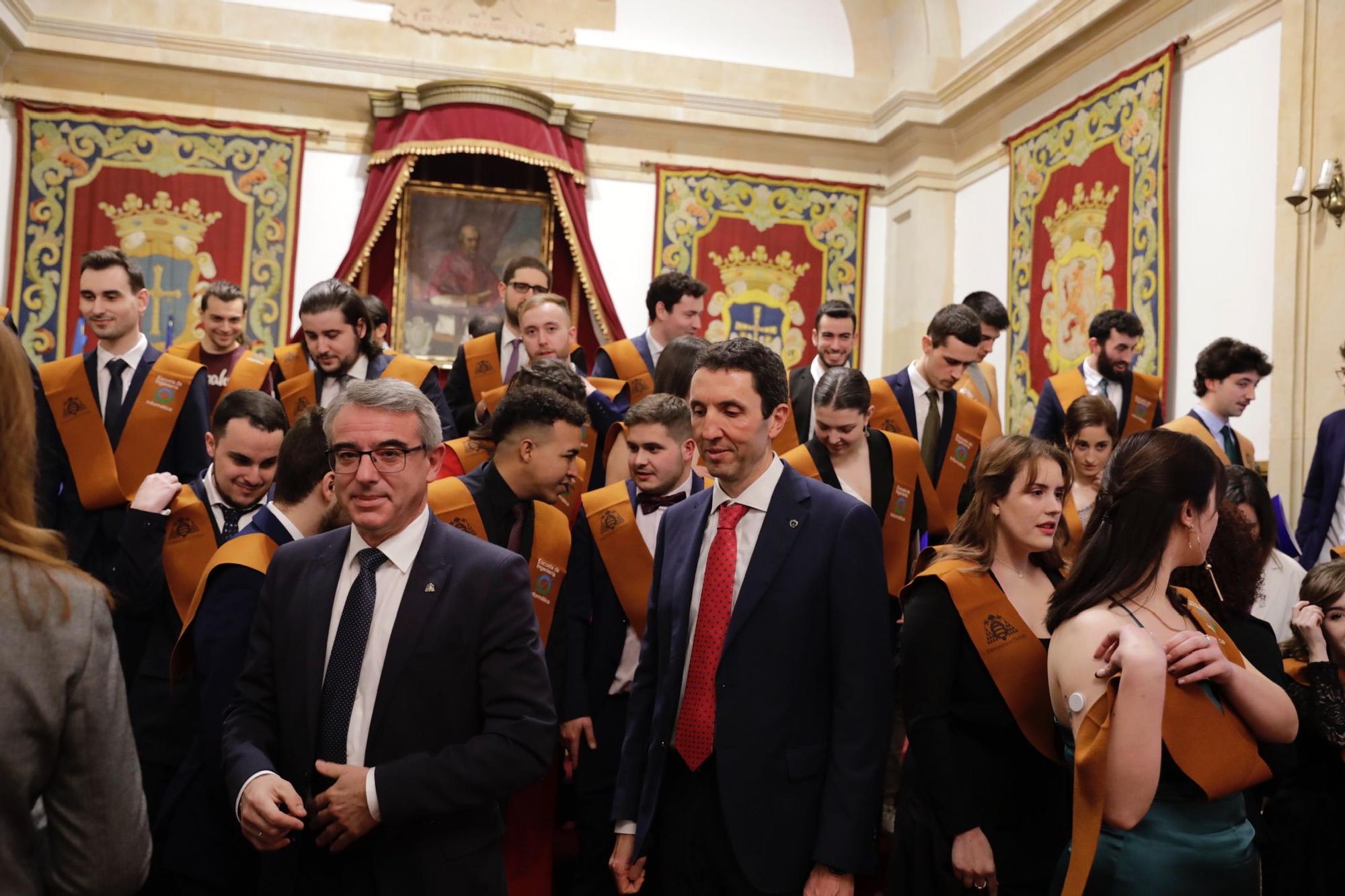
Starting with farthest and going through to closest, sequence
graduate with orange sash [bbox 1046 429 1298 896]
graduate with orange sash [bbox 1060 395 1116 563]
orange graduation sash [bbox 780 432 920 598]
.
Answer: graduate with orange sash [bbox 1060 395 1116 563] → orange graduation sash [bbox 780 432 920 598] → graduate with orange sash [bbox 1046 429 1298 896]

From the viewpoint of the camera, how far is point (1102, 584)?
2.20m

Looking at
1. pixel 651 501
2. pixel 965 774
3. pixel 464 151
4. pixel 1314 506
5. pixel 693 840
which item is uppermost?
pixel 464 151

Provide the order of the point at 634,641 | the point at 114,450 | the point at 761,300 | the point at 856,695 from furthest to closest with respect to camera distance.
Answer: the point at 761,300, the point at 114,450, the point at 634,641, the point at 856,695

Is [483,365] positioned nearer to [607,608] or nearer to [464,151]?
[607,608]

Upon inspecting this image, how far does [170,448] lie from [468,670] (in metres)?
2.85

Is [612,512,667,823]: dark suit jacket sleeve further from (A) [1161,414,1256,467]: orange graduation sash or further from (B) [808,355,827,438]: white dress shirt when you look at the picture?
(A) [1161,414,1256,467]: orange graduation sash

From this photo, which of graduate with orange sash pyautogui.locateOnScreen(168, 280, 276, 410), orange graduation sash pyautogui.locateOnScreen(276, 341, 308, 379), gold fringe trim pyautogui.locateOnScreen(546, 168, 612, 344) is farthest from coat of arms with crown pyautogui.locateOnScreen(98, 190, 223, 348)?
orange graduation sash pyautogui.locateOnScreen(276, 341, 308, 379)

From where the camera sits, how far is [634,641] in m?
3.67

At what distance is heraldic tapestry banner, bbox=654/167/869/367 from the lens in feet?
33.6

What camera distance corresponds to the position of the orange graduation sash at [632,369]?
536cm

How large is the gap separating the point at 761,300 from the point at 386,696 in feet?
28.1

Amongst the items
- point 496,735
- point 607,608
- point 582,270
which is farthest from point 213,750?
point 582,270

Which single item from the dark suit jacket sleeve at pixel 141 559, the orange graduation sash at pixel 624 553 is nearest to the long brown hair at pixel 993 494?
the orange graduation sash at pixel 624 553

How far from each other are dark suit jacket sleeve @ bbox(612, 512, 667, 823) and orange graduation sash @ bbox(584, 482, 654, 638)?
0.83 m
